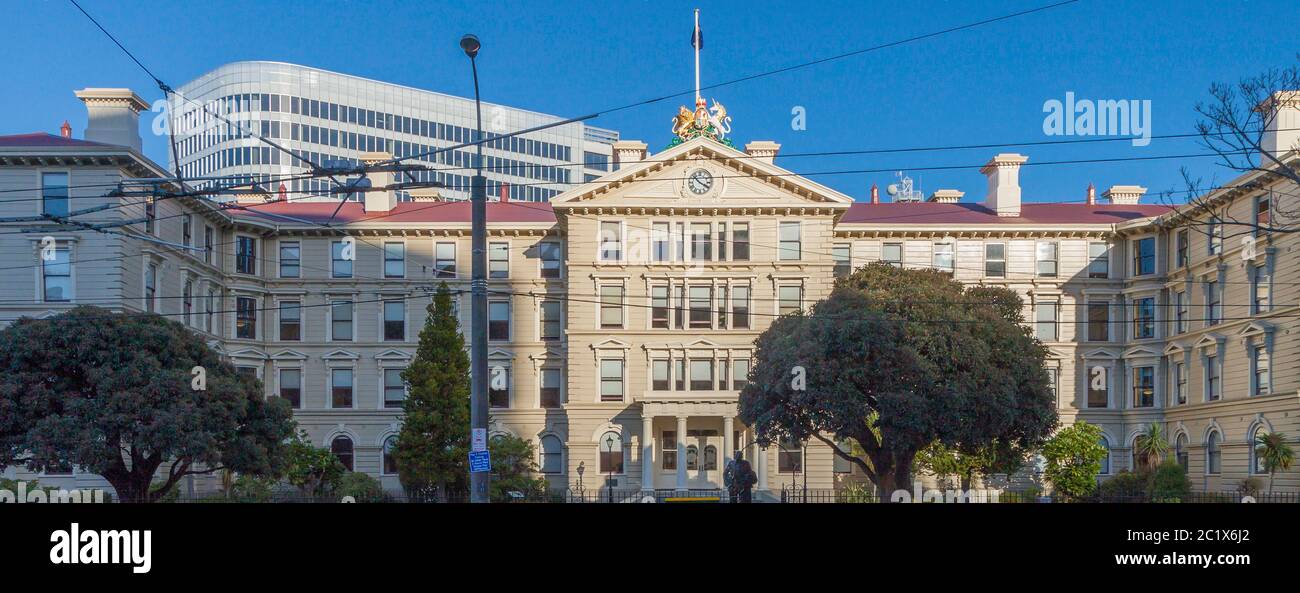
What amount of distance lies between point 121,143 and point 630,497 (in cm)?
2569

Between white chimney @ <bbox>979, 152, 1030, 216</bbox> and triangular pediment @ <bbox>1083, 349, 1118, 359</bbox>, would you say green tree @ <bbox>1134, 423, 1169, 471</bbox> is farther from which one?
white chimney @ <bbox>979, 152, 1030, 216</bbox>

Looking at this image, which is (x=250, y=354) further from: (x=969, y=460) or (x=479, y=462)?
(x=479, y=462)

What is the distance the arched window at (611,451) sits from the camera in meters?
57.1

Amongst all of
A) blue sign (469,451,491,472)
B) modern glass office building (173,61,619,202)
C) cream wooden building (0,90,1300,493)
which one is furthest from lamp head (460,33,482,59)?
modern glass office building (173,61,619,202)

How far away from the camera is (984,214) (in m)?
61.8

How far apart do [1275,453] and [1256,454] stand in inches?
110

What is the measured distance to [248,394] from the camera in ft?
125

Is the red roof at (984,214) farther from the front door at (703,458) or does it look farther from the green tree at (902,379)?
the green tree at (902,379)

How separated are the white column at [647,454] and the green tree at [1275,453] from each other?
2565cm

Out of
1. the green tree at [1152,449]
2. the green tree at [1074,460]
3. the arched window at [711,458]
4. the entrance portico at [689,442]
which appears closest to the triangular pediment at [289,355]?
the entrance portico at [689,442]

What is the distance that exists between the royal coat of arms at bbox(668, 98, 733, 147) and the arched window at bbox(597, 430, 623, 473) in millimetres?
14874
